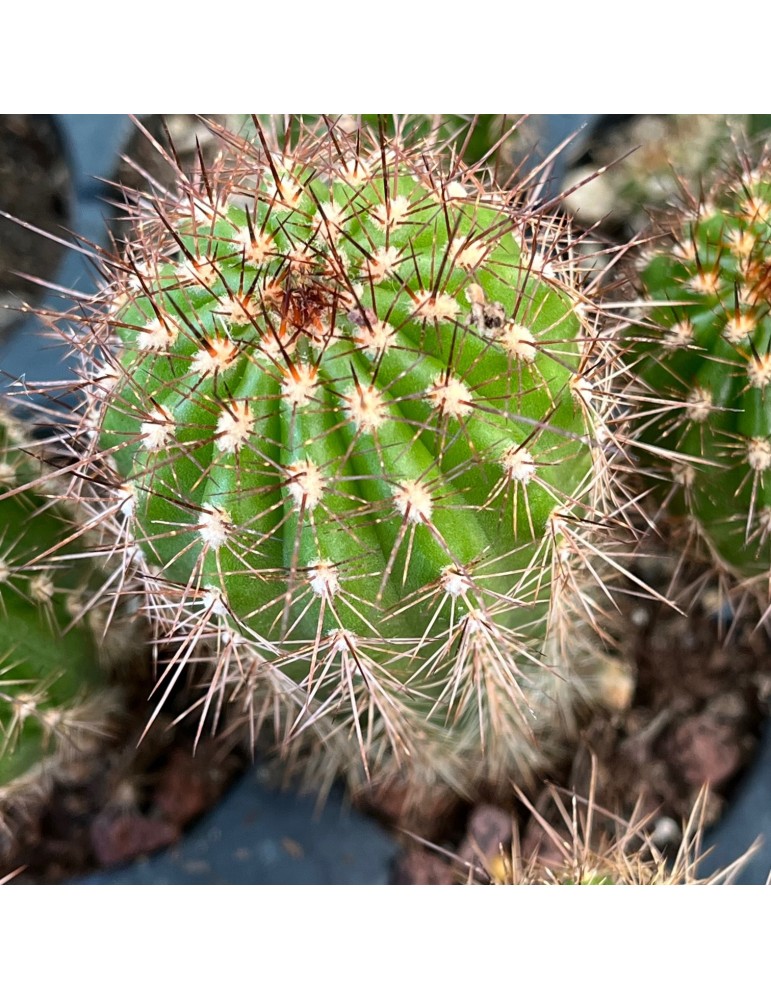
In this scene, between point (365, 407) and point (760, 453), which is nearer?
point (365, 407)

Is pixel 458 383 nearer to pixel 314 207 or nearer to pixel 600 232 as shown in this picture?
pixel 314 207

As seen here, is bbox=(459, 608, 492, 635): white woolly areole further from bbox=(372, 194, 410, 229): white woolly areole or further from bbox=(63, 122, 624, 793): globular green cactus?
bbox=(372, 194, 410, 229): white woolly areole

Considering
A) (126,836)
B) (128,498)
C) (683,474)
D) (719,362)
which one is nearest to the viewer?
(128,498)

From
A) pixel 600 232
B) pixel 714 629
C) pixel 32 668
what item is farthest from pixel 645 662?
pixel 32 668

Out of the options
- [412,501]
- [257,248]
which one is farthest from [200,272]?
[412,501]

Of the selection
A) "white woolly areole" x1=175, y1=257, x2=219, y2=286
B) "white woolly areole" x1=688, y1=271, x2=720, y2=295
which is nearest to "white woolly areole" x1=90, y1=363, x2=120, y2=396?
"white woolly areole" x1=175, y1=257, x2=219, y2=286

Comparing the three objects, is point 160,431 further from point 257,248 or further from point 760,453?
point 760,453
